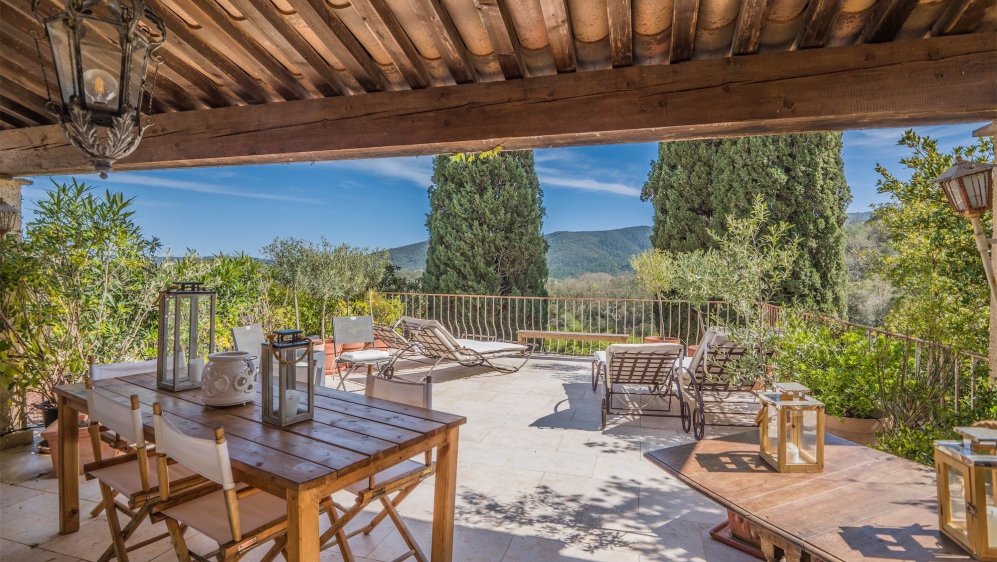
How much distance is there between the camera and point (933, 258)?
4.34m

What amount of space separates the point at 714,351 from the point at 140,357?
464 cm

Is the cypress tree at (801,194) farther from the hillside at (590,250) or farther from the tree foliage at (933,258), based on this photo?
the hillside at (590,250)

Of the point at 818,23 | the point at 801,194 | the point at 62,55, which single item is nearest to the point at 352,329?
the point at 62,55

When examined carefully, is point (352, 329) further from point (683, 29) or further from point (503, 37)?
point (683, 29)

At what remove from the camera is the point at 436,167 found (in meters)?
11.0

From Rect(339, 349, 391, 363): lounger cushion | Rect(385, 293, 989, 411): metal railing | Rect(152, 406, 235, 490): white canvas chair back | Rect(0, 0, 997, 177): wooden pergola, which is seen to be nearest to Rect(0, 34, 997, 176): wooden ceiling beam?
Rect(0, 0, 997, 177): wooden pergola

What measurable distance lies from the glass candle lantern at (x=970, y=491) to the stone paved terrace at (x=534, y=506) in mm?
1308

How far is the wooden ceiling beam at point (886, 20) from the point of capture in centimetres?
200

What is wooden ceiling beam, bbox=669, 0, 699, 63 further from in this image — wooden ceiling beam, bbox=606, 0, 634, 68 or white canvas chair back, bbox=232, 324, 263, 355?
white canvas chair back, bbox=232, 324, 263, 355

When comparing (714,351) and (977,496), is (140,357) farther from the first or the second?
(977,496)

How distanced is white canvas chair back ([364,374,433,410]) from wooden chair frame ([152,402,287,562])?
0.73 metres

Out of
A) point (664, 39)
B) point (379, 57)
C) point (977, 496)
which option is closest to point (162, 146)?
point (379, 57)

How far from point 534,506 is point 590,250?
14.1m

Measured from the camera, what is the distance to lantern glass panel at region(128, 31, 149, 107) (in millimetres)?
1750
